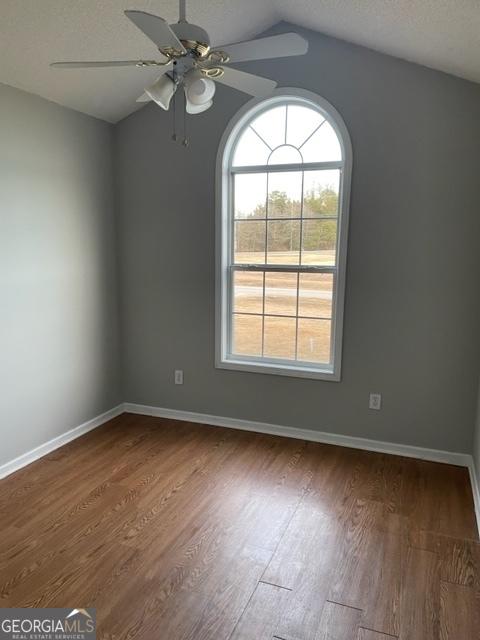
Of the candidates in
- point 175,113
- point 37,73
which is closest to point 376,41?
point 175,113

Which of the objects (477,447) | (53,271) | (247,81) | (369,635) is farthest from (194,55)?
(477,447)

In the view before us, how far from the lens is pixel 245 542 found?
7.27 feet

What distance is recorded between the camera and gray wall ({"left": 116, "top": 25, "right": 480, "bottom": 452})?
9.29 feet

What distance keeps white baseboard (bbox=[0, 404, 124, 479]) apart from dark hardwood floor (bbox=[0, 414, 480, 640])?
0.07 metres

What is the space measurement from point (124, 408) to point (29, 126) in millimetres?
2374

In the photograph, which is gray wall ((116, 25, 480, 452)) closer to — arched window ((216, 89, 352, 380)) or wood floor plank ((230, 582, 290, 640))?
arched window ((216, 89, 352, 380))

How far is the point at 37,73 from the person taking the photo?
8.74ft

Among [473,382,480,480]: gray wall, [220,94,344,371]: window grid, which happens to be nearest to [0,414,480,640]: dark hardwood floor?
[473,382,480,480]: gray wall

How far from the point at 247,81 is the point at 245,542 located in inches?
86.7

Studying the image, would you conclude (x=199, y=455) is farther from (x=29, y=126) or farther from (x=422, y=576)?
(x=29, y=126)

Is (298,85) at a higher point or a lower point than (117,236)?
higher

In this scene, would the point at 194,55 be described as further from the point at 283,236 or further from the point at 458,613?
the point at 458,613

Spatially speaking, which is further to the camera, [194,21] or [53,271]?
[53,271]

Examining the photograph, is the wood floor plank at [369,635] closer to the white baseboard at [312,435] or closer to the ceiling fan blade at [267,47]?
the white baseboard at [312,435]
